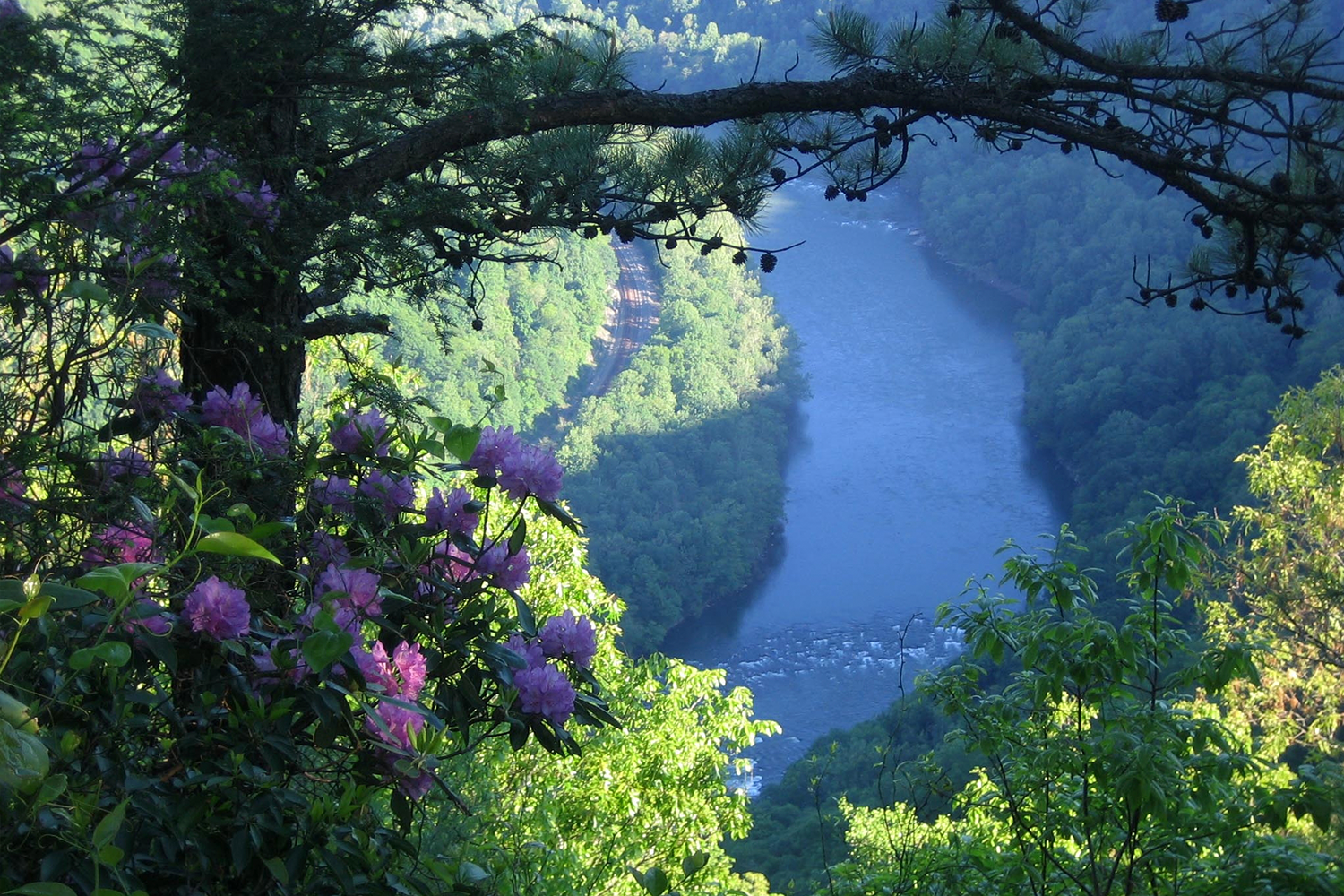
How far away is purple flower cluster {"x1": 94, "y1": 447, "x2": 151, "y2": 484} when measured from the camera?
1036 mm

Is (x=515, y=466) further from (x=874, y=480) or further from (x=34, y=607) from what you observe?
(x=874, y=480)

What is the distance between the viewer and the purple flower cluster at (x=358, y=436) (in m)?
1.10

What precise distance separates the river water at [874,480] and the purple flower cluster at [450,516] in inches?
422

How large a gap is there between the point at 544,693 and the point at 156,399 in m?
0.51

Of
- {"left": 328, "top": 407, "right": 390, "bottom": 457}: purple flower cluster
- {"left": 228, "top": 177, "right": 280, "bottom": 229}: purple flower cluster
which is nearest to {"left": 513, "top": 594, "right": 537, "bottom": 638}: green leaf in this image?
{"left": 328, "top": 407, "right": 390, "bottom": 457}: purple flower cluster

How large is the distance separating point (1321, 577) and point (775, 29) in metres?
14.4

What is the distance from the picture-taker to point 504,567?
1090 mm

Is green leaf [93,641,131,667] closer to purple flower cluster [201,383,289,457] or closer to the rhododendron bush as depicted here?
the rhododendron bush

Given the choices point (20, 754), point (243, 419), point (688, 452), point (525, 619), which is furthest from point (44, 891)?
point (688, 452)

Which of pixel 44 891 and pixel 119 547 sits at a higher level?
pixel 119 547

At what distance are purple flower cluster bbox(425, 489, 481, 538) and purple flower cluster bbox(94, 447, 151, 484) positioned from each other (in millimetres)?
270

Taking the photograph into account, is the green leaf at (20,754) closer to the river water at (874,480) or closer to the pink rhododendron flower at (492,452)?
the pink rhododendron flower at (492,452)

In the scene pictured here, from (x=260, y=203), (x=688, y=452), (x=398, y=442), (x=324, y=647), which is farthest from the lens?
(x=688, y=452)

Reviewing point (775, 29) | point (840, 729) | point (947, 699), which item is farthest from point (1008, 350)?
point (947, 699)
